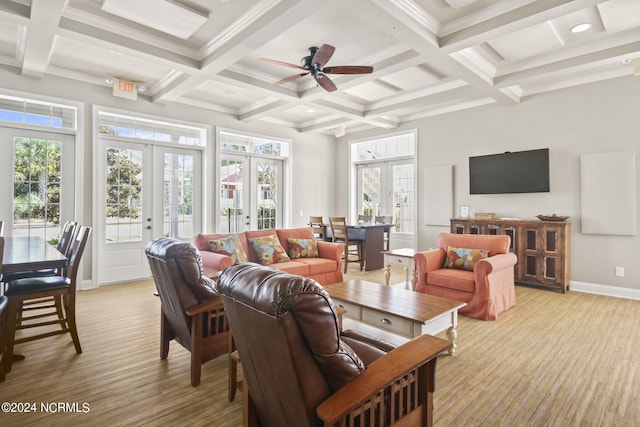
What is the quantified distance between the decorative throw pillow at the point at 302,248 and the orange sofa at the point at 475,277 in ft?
4.75

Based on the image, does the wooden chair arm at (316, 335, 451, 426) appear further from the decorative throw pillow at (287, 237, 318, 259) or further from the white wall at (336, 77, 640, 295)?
the white wall at (336, 77, 640, 295)

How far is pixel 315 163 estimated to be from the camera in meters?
8.30

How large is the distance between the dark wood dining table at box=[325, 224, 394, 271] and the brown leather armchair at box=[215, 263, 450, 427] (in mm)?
4860

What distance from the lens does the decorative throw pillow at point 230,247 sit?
4.06m

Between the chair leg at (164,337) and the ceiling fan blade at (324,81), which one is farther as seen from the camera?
the ceiling fan blade at (324,81)

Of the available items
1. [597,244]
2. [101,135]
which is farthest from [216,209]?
[597,244]

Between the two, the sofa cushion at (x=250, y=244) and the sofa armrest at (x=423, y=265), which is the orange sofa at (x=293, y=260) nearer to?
the sofa cushion at (x=250, y=244)

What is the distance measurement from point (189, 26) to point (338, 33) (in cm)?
158

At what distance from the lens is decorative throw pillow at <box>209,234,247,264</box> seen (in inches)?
160

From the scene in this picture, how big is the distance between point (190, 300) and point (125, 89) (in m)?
4.21

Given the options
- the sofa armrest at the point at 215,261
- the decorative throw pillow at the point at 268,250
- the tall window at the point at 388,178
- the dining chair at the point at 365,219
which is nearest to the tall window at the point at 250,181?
the dining chair at the point at 365,219

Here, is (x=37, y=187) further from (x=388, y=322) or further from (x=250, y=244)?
(x=388, y=322)

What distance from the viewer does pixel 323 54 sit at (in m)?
3.39

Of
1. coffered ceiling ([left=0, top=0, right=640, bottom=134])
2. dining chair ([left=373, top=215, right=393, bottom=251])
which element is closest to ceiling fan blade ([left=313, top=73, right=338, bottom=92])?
coffered ceiling ([left=0, top=0, right=640, bottom=134])
